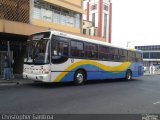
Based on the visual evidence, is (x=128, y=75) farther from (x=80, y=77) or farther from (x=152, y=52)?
(x=152, y=52)

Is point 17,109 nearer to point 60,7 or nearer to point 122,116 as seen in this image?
point 122,116

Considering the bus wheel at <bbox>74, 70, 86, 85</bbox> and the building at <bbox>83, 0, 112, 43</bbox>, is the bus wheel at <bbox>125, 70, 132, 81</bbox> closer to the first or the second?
the bus wheel at <bbox>74, 70, 86, 85</bbox>

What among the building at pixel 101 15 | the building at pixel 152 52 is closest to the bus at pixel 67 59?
the building at pixel 101 15

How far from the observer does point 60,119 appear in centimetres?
720

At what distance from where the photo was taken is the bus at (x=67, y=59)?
1388cm

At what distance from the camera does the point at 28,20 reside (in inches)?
792

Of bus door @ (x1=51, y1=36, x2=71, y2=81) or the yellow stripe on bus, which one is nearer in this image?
bus door @ (x1=51, y1=36, x2=71, y2=81)

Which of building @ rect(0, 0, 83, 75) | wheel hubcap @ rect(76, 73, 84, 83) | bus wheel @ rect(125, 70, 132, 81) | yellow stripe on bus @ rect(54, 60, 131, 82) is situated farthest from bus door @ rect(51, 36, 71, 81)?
bus wheel @ rect(125, 70, 132, 81)

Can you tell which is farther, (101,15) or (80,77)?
(101,15)

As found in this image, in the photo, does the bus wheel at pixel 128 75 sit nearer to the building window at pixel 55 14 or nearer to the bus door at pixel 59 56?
the building window at pixel 55 14

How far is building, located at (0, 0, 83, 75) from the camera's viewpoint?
18083 millimetres

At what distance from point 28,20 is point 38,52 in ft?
22.3

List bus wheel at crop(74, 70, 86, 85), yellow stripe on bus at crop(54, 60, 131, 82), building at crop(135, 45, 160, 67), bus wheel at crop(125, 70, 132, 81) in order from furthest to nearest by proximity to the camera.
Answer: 1. building at crop(135, 45, 160, 67)
2. bus wheel at crop(125, 70, 132, 81)
3. bus wheel at crop(74, 70, 86, 85)
4. yellow stripe on bus at crop(54, 60, 131, 82)

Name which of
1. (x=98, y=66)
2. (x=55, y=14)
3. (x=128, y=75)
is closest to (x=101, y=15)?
(x=55, y=14)
